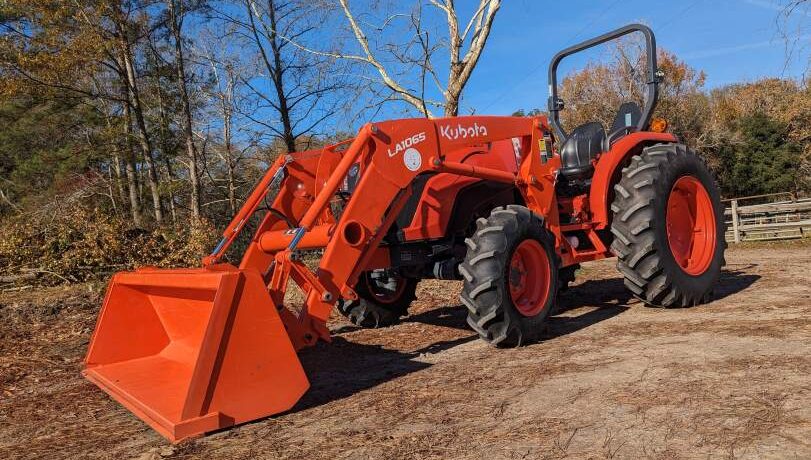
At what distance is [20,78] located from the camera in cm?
1680

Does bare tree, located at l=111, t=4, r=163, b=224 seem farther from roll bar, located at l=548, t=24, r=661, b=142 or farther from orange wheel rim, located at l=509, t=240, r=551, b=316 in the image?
orange wheel rim, located at l=509, t=240, r=551, b=316

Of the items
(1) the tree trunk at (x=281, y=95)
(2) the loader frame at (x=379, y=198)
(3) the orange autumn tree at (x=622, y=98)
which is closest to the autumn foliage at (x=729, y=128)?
(3) the orange autumn tree at (x=622, y=98)

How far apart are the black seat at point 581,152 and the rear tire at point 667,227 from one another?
0.49 metres

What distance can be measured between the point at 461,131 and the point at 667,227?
7.61ft

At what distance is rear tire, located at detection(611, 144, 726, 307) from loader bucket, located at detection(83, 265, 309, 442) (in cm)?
341

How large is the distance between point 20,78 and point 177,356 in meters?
16.1

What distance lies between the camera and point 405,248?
5449mm

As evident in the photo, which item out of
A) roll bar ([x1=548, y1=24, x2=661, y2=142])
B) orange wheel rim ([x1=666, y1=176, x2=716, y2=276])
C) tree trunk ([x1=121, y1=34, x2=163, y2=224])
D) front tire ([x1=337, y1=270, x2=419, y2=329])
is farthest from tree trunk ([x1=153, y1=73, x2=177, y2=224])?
orange wheel rim ([x1=666, y1=176, x2=716, y2=276])

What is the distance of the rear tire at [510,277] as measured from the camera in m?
4.55

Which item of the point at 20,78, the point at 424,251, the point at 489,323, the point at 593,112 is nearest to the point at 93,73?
the point at 20,78

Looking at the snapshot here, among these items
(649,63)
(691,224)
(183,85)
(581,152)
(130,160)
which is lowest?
(691,224)

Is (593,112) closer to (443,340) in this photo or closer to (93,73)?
(93,73)

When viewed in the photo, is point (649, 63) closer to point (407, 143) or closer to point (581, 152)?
point (581, 152)

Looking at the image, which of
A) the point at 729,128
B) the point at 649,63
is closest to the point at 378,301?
the point at 649,63
